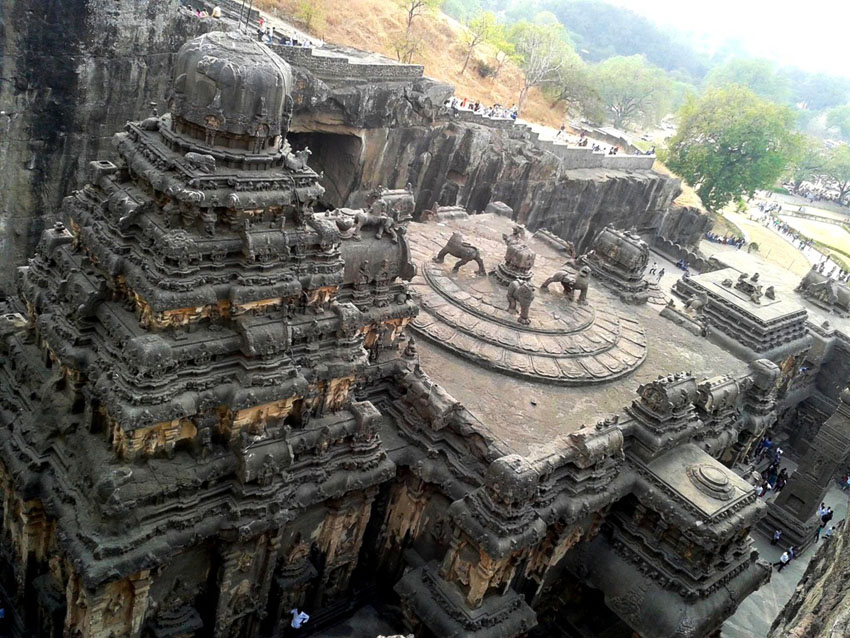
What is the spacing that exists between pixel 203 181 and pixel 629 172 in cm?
3977

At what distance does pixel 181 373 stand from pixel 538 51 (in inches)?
2333

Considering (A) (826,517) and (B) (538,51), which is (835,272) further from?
(A) (826,517)

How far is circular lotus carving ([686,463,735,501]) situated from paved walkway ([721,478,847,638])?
590cm

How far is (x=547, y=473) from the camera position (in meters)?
14.8

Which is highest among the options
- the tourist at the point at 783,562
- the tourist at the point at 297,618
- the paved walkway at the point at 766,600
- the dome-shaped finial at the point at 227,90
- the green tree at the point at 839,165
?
the dome-shaped finial at the point at 227,90

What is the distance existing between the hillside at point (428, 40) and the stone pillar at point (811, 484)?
36.2 m

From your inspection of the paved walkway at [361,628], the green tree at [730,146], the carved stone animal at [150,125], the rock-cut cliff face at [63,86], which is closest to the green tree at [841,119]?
the green tree at [730,146]

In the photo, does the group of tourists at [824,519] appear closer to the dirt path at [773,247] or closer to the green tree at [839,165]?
the dirt path at [773,247]

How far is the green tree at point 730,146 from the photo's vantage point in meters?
52.7

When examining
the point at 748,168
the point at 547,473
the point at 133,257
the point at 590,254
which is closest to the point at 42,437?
the point at 133,257

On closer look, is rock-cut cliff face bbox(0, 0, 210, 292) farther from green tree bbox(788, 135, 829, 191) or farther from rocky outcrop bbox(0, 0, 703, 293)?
green tree bbox(788, 135, 829, 191)

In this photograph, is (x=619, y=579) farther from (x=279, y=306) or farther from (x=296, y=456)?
(x=279, y=306)

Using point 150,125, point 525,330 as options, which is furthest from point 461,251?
point 150,125

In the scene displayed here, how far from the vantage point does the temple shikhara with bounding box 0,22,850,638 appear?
37.9 feet
